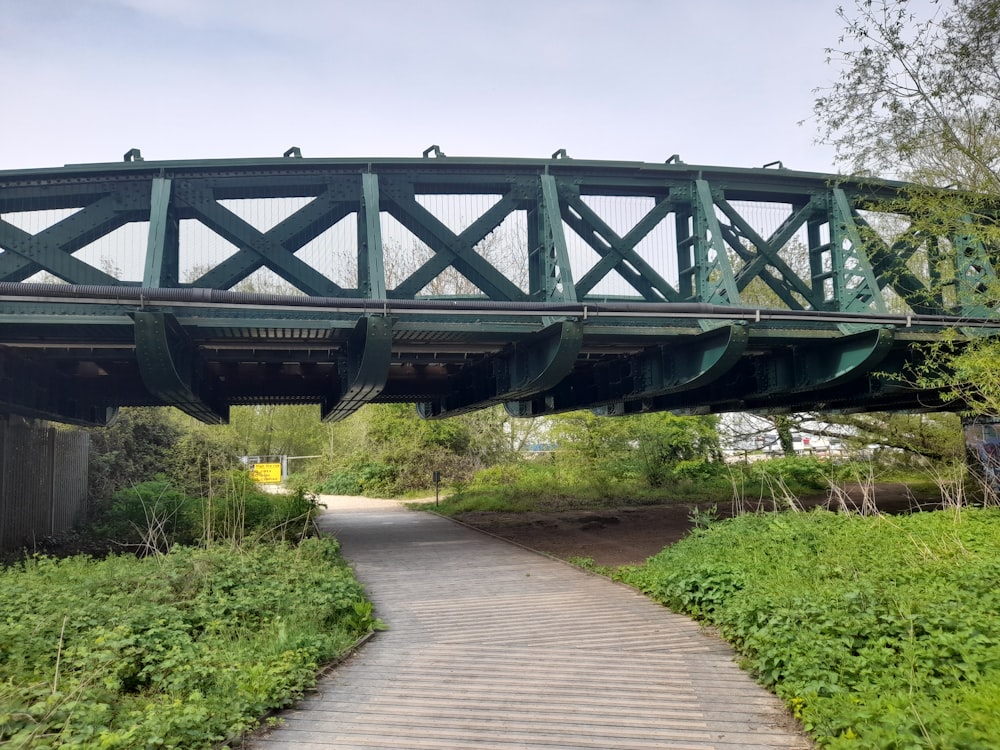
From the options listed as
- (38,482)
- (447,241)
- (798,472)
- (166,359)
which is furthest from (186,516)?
(798,472)

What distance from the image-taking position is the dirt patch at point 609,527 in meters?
13.7

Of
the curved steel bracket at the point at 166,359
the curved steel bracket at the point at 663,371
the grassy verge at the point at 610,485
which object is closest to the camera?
the curved steel bracket at the point at 166,359

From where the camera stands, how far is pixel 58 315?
9.89 m

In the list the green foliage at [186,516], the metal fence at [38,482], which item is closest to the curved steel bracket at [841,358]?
the green foliage at [186,516]

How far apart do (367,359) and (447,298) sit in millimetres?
2675

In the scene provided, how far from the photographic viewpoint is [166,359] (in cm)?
1034

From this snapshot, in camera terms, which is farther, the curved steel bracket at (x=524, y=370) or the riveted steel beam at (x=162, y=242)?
the curved steel bracket at (x=524, y=370)

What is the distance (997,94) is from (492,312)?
783 cm

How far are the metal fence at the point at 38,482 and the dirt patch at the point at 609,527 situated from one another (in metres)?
9.40

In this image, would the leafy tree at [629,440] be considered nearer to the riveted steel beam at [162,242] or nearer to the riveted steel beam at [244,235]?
the riveted steel beam at [244,235]

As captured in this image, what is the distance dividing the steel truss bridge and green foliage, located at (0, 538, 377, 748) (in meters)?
3.34

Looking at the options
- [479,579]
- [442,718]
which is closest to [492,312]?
[479,579]

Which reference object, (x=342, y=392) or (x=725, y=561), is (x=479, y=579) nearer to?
(x=725, y=561)

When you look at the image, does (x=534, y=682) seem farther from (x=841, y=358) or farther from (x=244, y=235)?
(x=841, y=358)
